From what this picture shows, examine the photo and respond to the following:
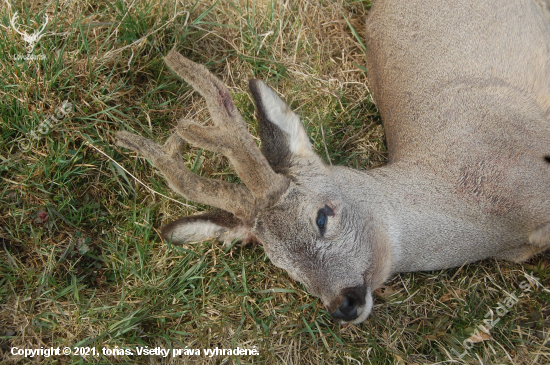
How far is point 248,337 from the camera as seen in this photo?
3820 mm

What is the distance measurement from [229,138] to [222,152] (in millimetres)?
93

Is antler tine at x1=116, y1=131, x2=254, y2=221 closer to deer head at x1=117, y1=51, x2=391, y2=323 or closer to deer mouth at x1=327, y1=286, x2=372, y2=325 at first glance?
deer head at x1=117, y1=51, x2=391, y2=323

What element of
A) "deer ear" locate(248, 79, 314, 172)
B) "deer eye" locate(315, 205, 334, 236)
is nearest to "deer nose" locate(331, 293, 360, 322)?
"deer eye" locate(315, 205, 334, 236)

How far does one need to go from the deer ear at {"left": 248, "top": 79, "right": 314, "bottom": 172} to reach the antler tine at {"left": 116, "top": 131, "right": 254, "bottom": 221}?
37 centimetres

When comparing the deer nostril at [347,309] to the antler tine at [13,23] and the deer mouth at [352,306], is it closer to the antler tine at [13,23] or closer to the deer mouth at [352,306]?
the deer mouth at [352,306]

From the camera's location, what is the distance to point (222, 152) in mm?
3096

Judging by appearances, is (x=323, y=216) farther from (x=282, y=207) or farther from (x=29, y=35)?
(x=29, y=35)

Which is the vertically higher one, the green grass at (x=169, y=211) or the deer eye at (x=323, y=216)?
the deer eye at (x=323, y=216)

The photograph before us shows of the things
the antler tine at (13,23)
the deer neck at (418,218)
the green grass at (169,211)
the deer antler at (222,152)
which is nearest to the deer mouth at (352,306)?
the deer neck at (418,218)

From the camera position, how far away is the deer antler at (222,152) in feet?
10.2

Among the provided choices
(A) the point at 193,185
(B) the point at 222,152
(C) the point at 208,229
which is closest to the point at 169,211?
(C) the point at 208,229

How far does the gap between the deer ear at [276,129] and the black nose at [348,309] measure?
2.96 ft

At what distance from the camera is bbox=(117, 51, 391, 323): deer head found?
3.12 meters

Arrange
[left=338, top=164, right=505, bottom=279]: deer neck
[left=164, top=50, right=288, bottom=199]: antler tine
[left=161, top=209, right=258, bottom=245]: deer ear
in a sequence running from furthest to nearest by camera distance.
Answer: [left=161, top=209, right=258, bottom=245]: deer ear
[left=338, top=164, right=505, bottom=279]: deer neck
[left=164, top=50, right=288, bottom=199]: antler tine
